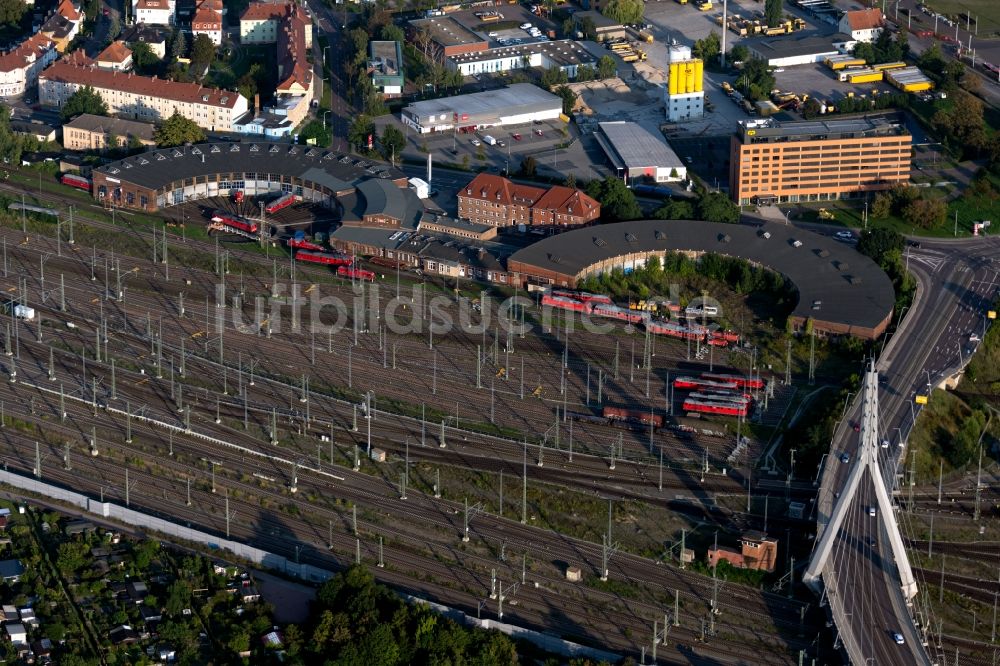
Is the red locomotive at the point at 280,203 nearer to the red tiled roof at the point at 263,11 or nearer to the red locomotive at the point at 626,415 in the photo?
the red locomotive at the point at 626,415

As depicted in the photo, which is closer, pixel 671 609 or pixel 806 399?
pixel 671 609

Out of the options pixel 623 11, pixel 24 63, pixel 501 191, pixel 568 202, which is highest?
pixel 501 191

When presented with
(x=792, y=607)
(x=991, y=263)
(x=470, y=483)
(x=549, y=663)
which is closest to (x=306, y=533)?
(x=470, y=483)

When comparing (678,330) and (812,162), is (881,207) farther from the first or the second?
(678,330)

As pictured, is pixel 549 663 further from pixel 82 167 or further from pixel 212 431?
pixel 82 167

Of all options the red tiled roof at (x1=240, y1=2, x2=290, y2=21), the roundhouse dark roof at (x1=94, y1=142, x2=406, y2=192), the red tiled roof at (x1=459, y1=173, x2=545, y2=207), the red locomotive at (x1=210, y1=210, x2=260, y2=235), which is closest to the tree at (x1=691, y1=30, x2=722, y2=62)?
the red tiled roof at (x1=240, y1=2, x2=290, y2=21)

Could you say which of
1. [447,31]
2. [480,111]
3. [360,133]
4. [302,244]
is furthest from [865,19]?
[302,244]

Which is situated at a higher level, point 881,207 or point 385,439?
point 385,439

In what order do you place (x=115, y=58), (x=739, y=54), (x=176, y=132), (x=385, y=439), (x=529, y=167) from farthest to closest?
(x=739, y=54)
(x=115, y=58)
(x=176, y=132)
(x=529, y=167)
(x=385, y=439)
